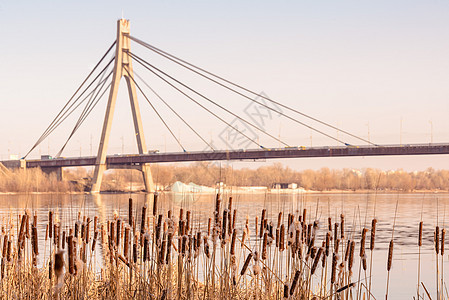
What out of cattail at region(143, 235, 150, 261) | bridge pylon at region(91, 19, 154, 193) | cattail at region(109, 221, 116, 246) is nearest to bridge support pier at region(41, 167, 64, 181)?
bridge pylon at region(91, 19, 154, 193)

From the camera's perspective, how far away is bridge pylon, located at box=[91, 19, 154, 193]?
53.0 meters

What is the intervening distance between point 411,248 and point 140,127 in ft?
130

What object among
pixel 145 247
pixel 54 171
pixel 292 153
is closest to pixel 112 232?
pixel 145 247

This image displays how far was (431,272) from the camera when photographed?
13500 mm

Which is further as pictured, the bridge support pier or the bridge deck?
the bridge support pier

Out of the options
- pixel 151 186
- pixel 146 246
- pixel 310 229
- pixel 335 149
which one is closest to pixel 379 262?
pixel 310 229

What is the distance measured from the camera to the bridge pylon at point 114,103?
53.0 meters

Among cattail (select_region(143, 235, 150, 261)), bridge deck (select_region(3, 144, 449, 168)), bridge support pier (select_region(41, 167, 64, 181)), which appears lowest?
cattail (select_region(143, 235, 150, 261))

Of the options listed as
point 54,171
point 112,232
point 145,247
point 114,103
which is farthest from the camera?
point 54,171

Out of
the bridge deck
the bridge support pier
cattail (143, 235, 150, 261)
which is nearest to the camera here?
cattail (143, 235, 150, 261)

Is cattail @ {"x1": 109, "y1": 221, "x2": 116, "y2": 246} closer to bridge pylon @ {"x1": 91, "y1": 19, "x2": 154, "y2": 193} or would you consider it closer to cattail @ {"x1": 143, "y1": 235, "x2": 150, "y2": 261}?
cattail @ {"x1": 143, "y1": 235, "x2": 150, "y2": 261}

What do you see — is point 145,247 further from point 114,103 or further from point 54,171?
point 54,171

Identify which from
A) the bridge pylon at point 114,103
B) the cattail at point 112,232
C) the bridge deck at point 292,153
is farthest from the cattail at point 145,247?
the bridge pylon at point 114,103

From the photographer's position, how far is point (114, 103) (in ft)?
174
